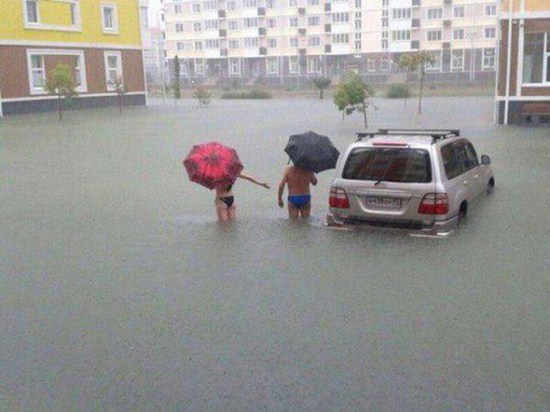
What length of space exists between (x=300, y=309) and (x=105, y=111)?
36838 millimetres

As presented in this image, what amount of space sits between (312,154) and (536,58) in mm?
21017

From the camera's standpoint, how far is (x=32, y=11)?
3991cm

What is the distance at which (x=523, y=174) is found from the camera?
49.8 ft

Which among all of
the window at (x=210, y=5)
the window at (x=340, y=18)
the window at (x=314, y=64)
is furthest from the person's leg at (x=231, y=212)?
the window at (x=210, y=5)

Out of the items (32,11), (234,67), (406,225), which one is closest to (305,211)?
(406,225)

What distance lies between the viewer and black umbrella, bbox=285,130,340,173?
1045cm

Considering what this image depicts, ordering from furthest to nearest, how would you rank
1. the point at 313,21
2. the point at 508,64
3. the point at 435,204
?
the point at 313,21 < the point at 508,64 < the point at 435,204

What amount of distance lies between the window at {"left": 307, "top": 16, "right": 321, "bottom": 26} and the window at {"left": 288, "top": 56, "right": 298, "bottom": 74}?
199 inches

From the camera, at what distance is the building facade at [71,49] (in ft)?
124

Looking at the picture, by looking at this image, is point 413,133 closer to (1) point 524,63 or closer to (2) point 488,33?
(1) point 524,63

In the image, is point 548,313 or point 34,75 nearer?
point 548,313

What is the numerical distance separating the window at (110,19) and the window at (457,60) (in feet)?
174

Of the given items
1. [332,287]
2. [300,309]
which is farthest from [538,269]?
[300,309]

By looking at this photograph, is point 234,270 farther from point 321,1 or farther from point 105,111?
point 321,1
